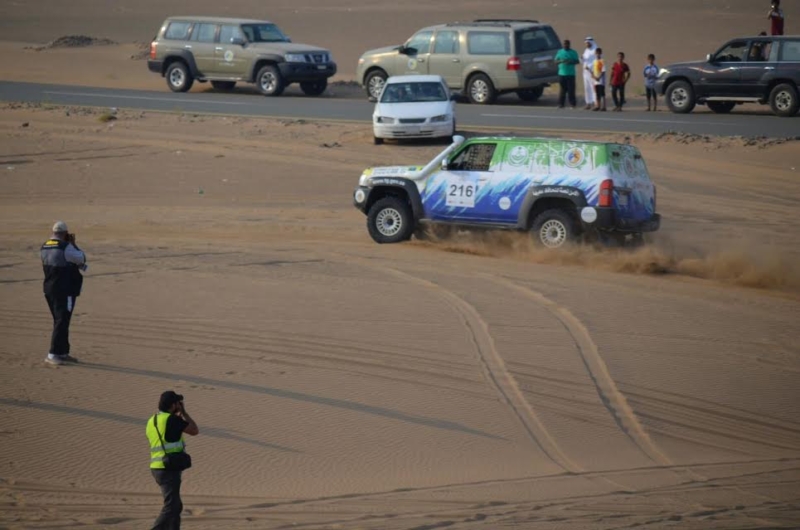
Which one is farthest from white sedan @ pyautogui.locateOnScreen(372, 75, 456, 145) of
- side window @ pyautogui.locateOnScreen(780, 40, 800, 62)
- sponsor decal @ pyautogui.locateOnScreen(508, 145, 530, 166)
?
sponsor decal @ pyautogui.locateOnScreen(508, 145, 530, 166)

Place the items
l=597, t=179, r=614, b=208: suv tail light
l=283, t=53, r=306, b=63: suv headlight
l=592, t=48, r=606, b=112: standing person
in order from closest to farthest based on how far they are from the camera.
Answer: l=597, t=179, r=614, b=208: suv tail light
l=592, t=48, r=606, b=112: standing person
l=283, t=53, r=306, b=63: suv headlight

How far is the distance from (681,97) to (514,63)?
4327 millimetres

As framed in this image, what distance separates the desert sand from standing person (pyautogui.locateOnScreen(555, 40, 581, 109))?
7.66 meters

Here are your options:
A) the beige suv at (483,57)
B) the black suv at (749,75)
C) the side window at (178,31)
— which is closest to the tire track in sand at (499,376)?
the black suv at (749,75)

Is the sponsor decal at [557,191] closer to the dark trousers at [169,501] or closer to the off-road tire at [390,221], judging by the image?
the off-road tire at [390,221]

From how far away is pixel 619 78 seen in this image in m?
30.7

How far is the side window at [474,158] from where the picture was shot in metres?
17.1

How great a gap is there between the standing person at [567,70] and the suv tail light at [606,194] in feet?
49.0

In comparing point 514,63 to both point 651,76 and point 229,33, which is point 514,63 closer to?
point 651,76

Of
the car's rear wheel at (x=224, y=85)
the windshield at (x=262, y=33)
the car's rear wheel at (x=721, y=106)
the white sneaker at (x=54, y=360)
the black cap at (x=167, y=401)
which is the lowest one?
the white sneaker at (x=54, y=360)

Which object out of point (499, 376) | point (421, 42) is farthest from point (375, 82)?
point (499, 376)

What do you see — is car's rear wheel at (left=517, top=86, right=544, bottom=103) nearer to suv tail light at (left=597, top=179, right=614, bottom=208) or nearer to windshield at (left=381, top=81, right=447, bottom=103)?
windshield at (left=381, top=81, right=447, bottom=103)

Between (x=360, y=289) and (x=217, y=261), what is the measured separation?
275cm

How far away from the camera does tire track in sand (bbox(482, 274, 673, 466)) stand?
1019 cm
